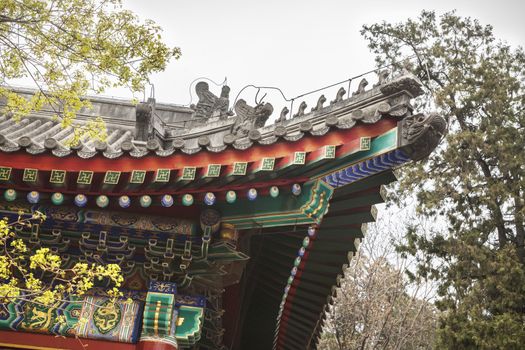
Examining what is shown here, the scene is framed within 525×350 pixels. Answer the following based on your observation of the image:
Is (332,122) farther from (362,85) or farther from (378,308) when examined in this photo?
(378,308)

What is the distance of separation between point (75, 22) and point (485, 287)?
13.0m

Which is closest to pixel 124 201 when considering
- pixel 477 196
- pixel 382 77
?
pixel 382 77

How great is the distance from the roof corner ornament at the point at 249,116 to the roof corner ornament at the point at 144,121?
111 cm

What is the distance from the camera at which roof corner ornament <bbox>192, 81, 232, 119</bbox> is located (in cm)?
771

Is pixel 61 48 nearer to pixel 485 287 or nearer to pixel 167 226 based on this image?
pixel 167 226

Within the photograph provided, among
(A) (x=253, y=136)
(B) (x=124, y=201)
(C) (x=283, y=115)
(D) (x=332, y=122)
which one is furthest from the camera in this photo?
(C) (x=283, y=115)

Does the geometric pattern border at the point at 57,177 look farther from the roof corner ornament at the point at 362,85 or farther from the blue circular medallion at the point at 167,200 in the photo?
the roof corner ornament at the point at 362,85

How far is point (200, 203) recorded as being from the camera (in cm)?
530

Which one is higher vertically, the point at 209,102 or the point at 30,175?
the point at 209,102

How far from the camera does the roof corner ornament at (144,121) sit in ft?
23.7

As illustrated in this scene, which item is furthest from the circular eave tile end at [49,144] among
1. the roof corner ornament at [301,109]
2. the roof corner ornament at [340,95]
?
the roof corner ornament at [340,95]

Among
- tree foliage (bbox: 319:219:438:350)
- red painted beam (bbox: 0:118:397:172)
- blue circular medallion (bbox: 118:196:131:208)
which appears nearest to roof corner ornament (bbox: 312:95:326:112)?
red painted beam (bbox: 0:118:397:172)

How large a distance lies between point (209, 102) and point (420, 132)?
14.0 ft

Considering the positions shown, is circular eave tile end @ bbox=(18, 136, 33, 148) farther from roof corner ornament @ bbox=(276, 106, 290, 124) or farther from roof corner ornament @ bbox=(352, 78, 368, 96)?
roof corner ornament @ bbox=(352, 78, 368, 96)
